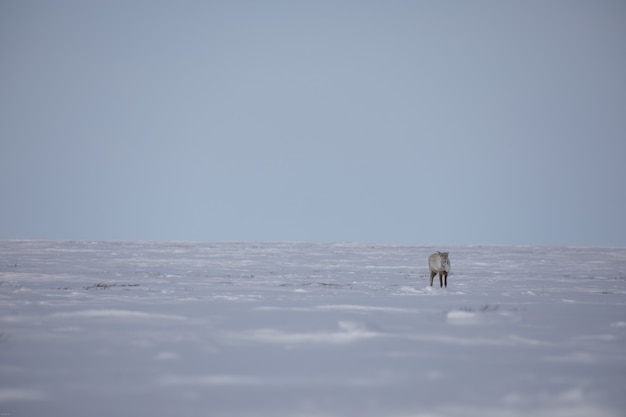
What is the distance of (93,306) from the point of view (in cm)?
1172

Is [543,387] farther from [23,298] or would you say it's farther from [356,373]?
[23,298]

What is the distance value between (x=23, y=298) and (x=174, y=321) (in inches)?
237

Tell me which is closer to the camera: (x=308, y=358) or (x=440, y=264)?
(x=308, y=358)

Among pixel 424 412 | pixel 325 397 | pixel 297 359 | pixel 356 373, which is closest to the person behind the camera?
pixel 424 412

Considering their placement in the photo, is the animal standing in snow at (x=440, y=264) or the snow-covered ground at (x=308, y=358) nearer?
the snow-covered ground at (x=308, y=358)

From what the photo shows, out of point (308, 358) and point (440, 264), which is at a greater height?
point (440, 264)

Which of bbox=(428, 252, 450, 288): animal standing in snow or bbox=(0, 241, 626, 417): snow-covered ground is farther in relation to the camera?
bbox=(428, 252, 450, 288): animal standing in snow

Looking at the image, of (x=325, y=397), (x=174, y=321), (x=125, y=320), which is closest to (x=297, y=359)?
(x=325, y=397)

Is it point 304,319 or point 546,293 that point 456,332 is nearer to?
point 304,319

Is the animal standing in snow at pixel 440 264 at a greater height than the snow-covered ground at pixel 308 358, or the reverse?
the animal standing in snow at pixel 440 264

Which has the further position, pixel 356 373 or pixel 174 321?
pixel 174 321

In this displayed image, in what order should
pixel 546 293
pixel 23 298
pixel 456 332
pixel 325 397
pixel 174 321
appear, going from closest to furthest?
pixel 325 397, pixel 456 332, pixel 174 321, pixel 23 298, pixel 546 293

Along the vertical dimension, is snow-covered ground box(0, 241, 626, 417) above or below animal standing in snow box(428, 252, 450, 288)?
below

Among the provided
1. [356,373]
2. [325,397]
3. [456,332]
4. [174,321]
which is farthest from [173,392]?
[456,332]
